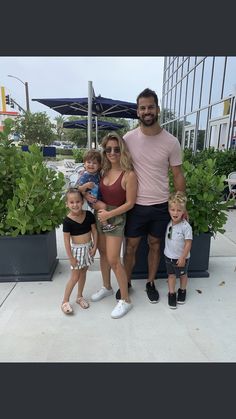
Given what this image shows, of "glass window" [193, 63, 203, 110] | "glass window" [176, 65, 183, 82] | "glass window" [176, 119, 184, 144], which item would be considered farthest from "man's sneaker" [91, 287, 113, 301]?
"glass window" [176, 65, 183, 82]

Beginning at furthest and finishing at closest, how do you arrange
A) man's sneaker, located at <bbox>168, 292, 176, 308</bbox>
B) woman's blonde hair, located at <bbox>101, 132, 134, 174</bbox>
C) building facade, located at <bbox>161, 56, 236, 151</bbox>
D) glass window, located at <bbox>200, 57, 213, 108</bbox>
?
glass window, located at <bbox>200, 57, 213, 108</bbox>
building facade, located at <bbox>161, 56, 236, 151</bbox>
man's sneaker, located at <bbox>168, 292, 176, 308</bbox>
woman's blonde hair, located at <bbox>101, 132, 134, 174</bbox>

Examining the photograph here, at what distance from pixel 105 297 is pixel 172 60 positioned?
707 inches

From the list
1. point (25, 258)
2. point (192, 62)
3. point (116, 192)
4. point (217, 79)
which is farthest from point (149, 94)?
point (192, 62)

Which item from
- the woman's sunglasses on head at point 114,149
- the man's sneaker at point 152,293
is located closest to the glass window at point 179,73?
the woman's sunglasses on head at point 114,149

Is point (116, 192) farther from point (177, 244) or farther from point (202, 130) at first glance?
point (202, 130)

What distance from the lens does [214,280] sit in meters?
3.09

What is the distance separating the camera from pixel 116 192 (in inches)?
89.1

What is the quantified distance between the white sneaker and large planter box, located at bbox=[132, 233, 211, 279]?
1.99 ft

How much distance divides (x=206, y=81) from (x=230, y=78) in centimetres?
237

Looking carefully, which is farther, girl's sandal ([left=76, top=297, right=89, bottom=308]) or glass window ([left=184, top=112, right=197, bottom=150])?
glass window ([left=184, top=112, right=197, bottom=150])

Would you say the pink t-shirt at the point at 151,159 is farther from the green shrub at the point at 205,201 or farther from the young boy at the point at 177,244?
the green shrub at the point at 205,201

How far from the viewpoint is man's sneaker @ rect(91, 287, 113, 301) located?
2652 millimetres

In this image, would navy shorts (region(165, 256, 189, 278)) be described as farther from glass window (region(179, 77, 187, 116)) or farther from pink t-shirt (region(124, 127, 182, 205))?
glass window (region(179, 77, 187, 116))

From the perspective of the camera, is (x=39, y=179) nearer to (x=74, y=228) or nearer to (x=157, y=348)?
(x=74, y=228)
